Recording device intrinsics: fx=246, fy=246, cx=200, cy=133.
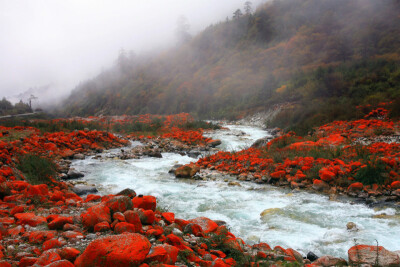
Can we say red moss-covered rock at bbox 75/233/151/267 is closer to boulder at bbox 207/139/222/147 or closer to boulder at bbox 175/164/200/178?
boulder at bbox 175/164/200/178

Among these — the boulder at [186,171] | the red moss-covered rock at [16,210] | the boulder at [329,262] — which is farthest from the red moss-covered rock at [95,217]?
the boulder at [186,171]

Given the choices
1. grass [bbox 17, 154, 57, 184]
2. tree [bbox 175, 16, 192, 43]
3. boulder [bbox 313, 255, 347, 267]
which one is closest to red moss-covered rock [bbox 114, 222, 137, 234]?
boulder [bbox 313, 255, 347, 267]

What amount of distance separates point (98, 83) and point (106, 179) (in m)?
65.7

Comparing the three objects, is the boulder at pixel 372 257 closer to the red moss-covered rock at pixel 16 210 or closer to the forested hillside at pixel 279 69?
the red moss-covered rock at pixel 16 210

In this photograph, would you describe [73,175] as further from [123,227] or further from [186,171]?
[123,227]

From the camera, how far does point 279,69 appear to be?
3388cm

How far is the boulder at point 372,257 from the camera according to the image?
2.92m

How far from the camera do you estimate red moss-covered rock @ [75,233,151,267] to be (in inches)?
85.2

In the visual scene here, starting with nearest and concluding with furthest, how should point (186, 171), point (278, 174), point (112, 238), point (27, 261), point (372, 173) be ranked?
point (27, 261)
point (112, 238)
point (372, 173)
point (278, 174)
point (186, 171)

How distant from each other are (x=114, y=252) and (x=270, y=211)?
4.10 metres

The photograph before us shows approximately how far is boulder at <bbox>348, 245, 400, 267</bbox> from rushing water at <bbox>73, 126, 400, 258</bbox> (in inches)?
21.6

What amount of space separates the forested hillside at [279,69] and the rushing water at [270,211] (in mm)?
9569

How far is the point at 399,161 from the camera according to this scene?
21.8 feet

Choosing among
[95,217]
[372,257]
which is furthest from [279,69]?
[95,217]
